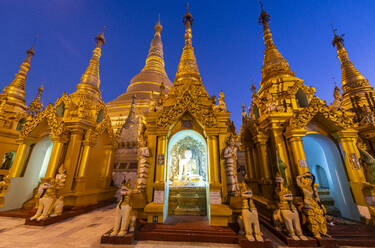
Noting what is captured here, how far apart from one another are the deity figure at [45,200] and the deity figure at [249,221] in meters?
7.46

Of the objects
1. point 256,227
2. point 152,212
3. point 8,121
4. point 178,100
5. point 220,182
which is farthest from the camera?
point 8,121

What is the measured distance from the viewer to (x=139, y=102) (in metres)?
20.5

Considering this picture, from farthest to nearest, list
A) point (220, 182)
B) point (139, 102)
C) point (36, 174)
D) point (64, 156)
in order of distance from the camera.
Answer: point (139, 102) → point (36, 174) → point (64, 156) → point (220, 182)

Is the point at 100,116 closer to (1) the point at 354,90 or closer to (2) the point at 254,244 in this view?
(2) the point at 254,244

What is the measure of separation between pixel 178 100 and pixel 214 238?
200 inches

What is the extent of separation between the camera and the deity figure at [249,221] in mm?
4219

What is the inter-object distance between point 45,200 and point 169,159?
5277 mm

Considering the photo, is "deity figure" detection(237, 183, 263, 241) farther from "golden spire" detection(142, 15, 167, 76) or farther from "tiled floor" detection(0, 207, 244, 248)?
"golden spire" detection(142, 15, 167, 76)

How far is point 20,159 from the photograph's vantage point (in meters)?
8.38

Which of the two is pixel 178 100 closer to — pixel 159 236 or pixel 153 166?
pixel 153 166

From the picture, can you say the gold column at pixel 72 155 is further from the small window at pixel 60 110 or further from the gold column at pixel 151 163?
the gold column at pixel 151 163

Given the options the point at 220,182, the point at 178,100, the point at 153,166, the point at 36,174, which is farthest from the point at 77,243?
the point at 36,174

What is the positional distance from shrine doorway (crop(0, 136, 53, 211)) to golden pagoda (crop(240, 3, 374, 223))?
41.0ft

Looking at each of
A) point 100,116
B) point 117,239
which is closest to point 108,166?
point 100,116
